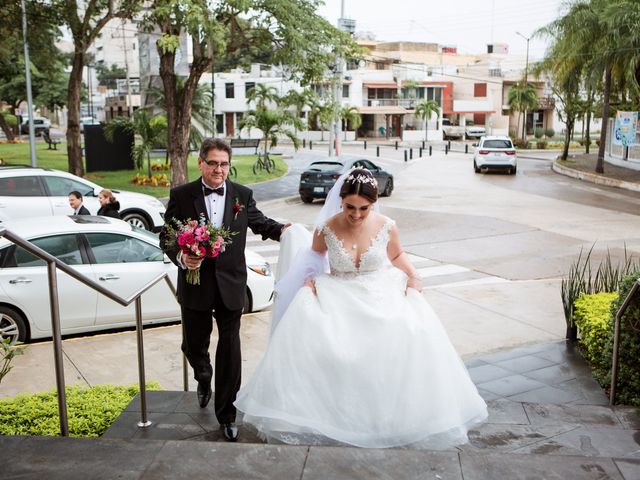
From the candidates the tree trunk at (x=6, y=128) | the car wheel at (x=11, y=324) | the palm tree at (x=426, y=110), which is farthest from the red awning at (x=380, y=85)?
the car wheel at (x=11, y=324)

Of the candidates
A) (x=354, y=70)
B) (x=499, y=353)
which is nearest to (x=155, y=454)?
(x=499, y=353)

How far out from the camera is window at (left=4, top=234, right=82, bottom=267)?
8.19 metres

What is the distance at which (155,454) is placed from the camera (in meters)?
3.71

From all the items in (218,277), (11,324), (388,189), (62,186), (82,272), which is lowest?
(388,189)

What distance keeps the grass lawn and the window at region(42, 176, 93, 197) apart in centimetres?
776

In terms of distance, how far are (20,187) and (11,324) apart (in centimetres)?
729

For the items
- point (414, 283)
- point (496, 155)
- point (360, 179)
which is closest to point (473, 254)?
point (414, 283)

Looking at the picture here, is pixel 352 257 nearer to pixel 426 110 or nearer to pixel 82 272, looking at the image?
pixel 82 272

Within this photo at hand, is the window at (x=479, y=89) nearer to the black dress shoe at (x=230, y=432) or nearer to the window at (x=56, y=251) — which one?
the window at (x=56, y=251)

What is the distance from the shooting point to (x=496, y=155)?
108 ft

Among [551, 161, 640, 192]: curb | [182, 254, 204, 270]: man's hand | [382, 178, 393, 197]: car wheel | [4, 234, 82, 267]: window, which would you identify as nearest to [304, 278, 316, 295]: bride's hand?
[182, 254, 204, 270]: man's hand

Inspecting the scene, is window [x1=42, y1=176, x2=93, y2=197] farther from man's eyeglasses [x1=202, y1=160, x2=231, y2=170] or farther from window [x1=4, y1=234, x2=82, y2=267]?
man's eyeglasses [x1=202, y1=160, x2=231, y2=170]

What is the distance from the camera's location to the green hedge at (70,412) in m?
5.07

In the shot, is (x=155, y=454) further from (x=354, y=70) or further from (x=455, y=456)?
(x=354, y=70)
